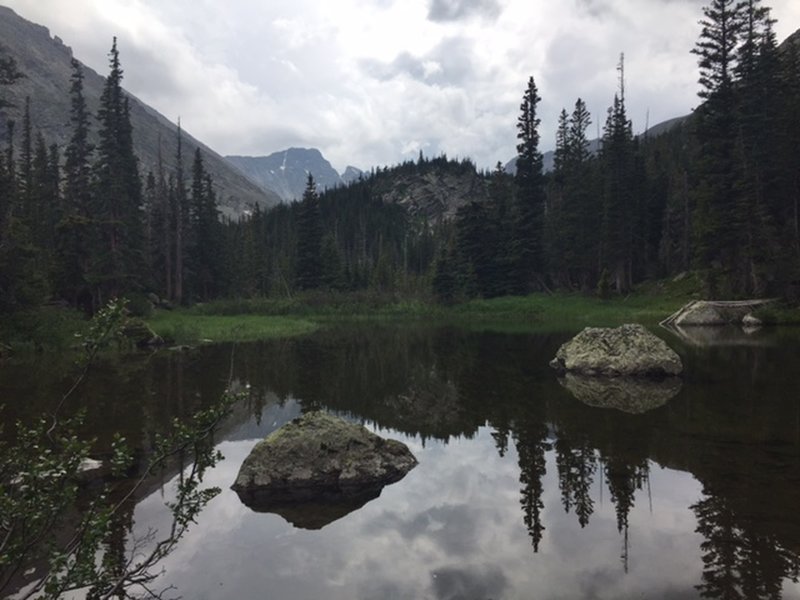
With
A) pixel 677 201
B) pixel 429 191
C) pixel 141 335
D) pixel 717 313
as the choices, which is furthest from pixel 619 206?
pixel 429 191

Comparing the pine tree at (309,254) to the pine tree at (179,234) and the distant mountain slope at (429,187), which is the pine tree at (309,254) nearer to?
the pine tree at (179,234)

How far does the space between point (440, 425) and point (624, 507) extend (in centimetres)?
640

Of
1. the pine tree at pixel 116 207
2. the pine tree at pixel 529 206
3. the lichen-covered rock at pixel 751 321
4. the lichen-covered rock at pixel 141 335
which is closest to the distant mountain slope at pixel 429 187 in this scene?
the pine tree at pixel 529 206

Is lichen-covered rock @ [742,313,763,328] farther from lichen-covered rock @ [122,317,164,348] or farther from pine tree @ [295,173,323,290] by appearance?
pine tree @ [295,173,323,290]

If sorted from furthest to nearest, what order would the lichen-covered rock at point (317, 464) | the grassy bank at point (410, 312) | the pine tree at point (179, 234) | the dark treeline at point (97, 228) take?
1. the pine tree at point (179, 234)
2. the grassy bank at point (410, 312)
3. the dark treeline at point (97, 228)
4. the lichen-covered rock at point (317, 464)

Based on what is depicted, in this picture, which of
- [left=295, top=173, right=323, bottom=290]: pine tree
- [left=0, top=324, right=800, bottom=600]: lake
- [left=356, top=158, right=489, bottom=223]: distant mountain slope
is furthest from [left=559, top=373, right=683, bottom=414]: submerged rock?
[left=356, top=158, right=489, bottom=223]: distant mountain slope

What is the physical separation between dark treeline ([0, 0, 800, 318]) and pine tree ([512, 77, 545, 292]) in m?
0.18

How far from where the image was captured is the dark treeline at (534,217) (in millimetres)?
43375

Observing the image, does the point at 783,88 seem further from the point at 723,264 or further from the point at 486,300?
the point at 486,300

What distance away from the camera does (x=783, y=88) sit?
5169 cm

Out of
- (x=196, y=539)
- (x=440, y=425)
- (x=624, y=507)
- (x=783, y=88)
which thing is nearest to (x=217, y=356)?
(x=440, y=425)

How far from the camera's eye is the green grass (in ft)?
118

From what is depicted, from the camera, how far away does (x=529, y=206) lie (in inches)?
2825

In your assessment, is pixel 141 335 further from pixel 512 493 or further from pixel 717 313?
pixel 717 313
